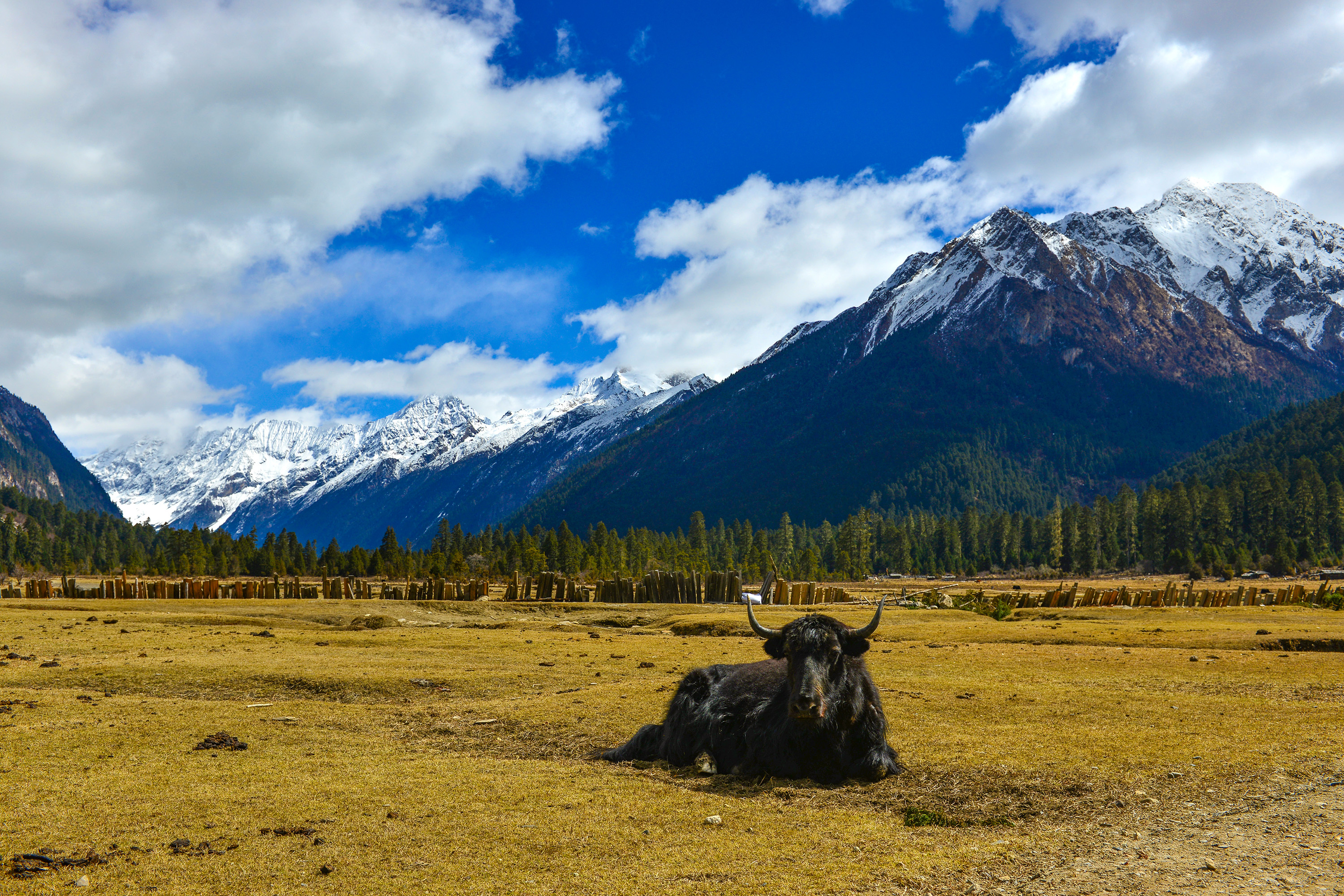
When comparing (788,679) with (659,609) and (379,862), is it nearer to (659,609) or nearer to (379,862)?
(379,862)

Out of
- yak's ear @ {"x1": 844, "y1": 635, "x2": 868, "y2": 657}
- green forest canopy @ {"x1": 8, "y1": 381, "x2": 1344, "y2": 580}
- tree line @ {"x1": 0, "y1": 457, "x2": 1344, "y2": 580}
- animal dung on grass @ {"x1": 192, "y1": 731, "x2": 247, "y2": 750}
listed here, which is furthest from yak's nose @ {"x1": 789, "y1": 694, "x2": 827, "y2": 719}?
green forest canopy @ {"x1": 8, "y1": 381, "x2": 1344, "y2": 580}

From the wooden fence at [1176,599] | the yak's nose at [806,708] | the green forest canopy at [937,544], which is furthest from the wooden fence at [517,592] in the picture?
the yak's nose at [806,708]

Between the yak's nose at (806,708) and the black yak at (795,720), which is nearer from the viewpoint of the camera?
the yak's nose at (806,708)

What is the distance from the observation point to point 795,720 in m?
10.6

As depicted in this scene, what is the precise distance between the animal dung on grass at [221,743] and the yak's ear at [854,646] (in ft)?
29.2

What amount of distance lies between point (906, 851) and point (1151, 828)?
2.46 m

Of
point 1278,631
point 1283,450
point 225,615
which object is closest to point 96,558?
point 225,615

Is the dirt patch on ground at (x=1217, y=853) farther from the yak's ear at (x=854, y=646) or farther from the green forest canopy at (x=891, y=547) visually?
the green forest canopy at (x=891, y=547)

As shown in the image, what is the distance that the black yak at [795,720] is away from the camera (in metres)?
10.5

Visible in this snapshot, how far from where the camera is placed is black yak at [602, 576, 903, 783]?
34.6ft

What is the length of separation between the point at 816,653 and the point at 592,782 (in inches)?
127

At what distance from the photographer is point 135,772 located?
10758 millimetres

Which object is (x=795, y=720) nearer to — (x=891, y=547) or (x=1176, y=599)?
(x=1176, y=599)

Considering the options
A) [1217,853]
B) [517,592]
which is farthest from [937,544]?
[1217,853]
